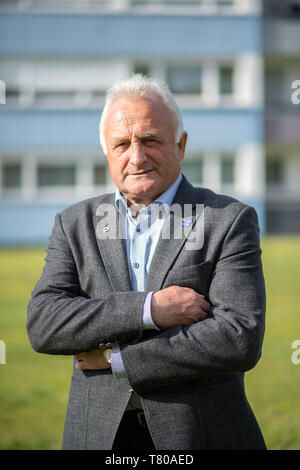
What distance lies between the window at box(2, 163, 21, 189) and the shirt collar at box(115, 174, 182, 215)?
57.2ft

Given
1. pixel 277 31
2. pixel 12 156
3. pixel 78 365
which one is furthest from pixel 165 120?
pixel 277 31

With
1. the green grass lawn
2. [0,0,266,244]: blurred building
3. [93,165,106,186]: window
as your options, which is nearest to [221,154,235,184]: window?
[0,0,266,244]: blurred building

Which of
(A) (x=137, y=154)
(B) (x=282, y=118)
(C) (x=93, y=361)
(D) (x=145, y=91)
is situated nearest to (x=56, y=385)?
(C) (x=93, y=361)

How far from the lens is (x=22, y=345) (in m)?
6.86

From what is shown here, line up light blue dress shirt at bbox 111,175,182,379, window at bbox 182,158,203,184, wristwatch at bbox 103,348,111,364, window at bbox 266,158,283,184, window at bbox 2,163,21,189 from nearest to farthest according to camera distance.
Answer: wristwatch at bbox 103,348,111,364 → light blue dress shirt at bbox 111,175,182,379 → window at bbox 2,163,21,189 → window at bbox 182,158,203,184 → window at bbox 266,158,283,184

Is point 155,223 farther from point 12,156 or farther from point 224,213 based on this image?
point 12,156

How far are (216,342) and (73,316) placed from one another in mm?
538

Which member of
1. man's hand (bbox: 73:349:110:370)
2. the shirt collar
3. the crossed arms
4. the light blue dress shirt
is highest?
the shirt collar

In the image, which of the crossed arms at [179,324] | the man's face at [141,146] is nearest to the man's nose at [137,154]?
the man's face at [141,146]

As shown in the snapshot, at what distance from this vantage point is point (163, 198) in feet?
7.53

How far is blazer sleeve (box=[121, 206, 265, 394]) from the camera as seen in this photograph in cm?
202

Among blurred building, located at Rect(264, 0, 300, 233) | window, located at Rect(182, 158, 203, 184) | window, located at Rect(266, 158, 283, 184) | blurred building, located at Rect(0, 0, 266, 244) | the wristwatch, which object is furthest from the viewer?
window, located at Rect(266, 158, 283, 184)

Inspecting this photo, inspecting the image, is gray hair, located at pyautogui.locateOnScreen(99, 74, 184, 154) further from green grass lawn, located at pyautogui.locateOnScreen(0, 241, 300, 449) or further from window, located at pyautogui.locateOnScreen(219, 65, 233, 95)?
window, located at pyautogui.locateOnScreen(219, 65, 233, 95)

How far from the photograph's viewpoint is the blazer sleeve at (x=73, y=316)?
6.80ft
